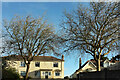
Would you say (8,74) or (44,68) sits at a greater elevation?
(8,74)

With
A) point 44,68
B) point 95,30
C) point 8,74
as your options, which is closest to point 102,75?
point 95,30

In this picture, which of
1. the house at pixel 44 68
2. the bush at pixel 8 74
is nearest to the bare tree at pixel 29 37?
the bush at pixel 8 74

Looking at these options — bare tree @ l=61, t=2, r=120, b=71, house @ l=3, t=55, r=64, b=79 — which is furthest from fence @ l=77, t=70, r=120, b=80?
house @ l=3, t=55, r=64, b=79

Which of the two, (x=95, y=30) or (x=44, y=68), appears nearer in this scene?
(x=95, y=30)

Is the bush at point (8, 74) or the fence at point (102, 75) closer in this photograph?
the fence at point (102, 75)

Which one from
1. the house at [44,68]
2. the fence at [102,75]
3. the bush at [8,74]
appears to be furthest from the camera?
the house at [44,68]

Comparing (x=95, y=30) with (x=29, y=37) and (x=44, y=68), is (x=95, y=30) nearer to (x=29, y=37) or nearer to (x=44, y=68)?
(x=29, y=37)

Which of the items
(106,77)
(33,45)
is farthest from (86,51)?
(33,45)

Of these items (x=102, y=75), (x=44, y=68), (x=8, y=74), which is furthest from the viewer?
(x=44, y=68)

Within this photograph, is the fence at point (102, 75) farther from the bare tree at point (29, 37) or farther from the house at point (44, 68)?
the house at point (44, 68)

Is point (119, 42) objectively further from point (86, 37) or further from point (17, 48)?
point (17, 48)

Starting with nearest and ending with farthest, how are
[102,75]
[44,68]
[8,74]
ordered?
[102,75], [8,74], [44,68]

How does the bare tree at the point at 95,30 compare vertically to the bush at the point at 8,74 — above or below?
above

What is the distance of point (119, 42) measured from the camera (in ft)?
70.8
